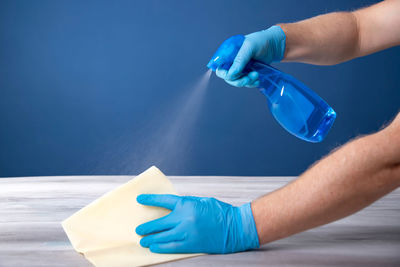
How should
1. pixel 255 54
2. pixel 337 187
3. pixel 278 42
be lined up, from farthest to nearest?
pixel 278 42
pixel 255 54
pixel 337 187

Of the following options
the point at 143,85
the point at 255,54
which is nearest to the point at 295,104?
the point at 255,54

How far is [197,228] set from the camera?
84 cm

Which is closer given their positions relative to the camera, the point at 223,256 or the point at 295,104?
the point at 223,256

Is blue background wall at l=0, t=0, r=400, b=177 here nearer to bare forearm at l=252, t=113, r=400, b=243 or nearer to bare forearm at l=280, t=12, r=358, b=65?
bare forearm at l=280, t=12, r=358, b=65

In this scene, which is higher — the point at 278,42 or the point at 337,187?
the point at 278,42

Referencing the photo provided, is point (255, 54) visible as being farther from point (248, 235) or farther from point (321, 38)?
point (248, 235)

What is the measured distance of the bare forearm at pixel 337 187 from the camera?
0.72 meters

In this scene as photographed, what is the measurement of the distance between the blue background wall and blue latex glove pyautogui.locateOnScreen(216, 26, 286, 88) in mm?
1897

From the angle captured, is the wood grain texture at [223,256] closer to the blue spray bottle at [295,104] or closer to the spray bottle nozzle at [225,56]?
the blue spray bottle at [295,104]

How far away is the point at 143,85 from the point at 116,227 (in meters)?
2.50

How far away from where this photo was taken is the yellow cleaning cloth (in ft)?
2.54

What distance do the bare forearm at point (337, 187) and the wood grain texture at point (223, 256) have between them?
61 millimetres

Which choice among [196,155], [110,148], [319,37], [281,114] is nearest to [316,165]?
[281,114]

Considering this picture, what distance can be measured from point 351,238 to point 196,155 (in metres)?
2.43
